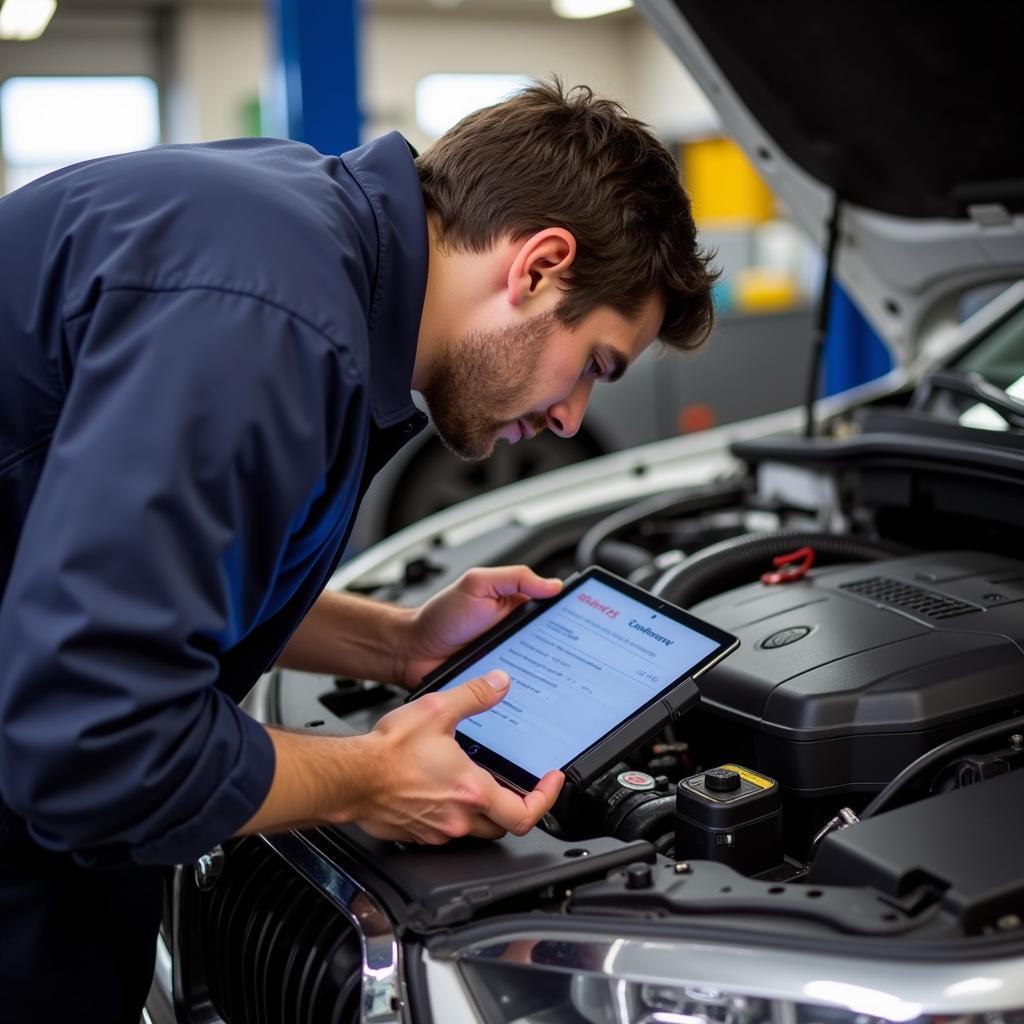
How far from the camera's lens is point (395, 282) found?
3.72ft

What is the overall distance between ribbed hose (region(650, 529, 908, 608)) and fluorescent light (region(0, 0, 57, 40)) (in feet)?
19.5

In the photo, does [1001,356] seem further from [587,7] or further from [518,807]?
[587,7]

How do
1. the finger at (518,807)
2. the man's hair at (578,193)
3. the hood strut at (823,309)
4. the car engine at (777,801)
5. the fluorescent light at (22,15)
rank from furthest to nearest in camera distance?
the fluorescent light at (22,15) → the hood strut at (823,309) → the man's hair at (578,193) → the finger at (518,807) → the car engine at (777,801)

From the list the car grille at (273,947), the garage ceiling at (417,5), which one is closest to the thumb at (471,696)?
the car grille at (273,947)

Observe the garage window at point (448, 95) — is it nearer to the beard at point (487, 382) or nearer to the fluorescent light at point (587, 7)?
the fluorescent light at point (587, 7)

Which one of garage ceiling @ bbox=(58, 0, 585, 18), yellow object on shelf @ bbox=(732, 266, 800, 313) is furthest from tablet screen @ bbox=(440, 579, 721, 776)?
garage ceiling @ bbox=(58, 0, 585, 18)

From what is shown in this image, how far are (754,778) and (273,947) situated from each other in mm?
486

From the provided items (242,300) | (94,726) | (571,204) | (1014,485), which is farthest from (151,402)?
(1014,485)

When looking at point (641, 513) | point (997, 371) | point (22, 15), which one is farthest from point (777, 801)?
point (22, 15)

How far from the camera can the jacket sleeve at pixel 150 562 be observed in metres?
0.85

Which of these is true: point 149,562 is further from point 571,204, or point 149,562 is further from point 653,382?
point 653,382

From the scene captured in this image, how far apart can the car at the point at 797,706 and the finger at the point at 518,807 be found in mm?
29

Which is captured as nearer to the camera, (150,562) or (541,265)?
(150,562)

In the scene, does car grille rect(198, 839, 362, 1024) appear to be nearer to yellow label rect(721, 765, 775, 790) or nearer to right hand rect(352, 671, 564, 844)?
right hand rect(352, 671, 564, 844)
